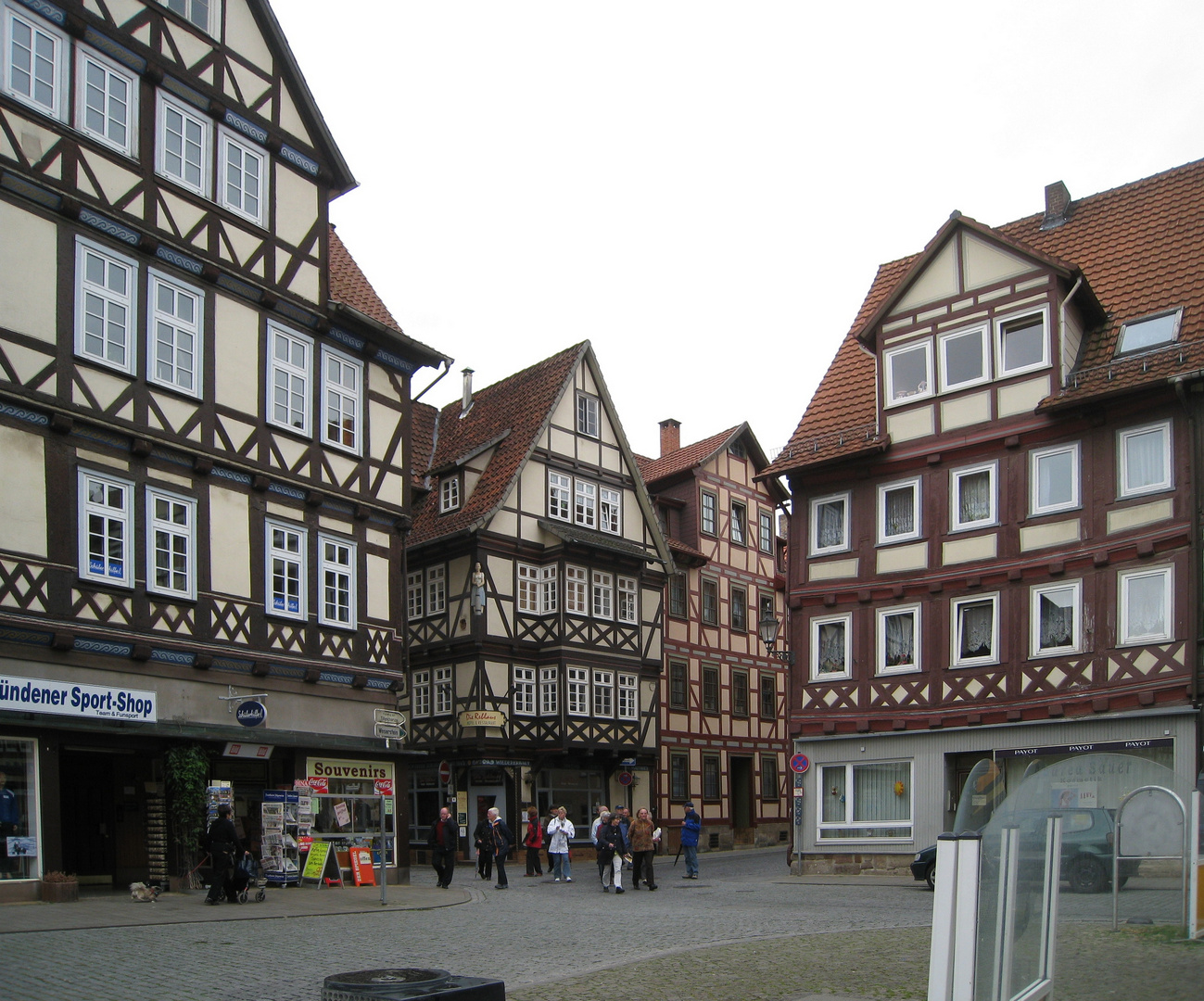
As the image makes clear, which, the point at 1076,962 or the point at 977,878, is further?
the point at 1076,962

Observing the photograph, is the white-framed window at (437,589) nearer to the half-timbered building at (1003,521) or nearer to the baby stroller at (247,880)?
the half-timbered building at (1003,521)

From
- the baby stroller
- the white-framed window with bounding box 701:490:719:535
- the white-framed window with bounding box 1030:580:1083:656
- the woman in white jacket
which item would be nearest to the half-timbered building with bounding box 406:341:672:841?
the white-framed window with bounding box 701:490:719:535

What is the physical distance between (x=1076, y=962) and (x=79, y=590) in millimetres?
15714

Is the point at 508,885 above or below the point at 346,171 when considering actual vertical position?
below

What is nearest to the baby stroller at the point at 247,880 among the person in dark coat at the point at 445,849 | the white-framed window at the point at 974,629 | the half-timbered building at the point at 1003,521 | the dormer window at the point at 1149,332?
the person in dark coat at the point at 445,849

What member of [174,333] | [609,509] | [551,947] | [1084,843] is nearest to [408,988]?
[1084,843]

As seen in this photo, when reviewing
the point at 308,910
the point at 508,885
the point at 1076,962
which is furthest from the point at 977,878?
the point at 508,885

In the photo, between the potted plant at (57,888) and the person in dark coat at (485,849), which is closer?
the potted plant at (57,888)

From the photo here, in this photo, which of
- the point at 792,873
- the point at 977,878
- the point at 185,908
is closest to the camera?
the point at 977,878

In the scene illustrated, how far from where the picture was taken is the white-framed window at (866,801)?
28.8 m

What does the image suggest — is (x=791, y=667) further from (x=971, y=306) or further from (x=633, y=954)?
(x=633, y=954)

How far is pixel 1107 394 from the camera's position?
25.9 meters

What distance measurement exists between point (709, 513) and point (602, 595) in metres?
8.61

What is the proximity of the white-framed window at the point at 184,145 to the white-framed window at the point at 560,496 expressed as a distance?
60.1ft
